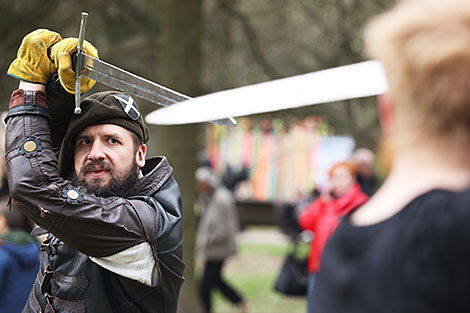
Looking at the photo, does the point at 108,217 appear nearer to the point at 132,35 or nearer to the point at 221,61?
the point at 132,35

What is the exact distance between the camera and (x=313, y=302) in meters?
1.34

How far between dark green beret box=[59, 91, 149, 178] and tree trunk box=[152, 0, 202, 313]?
4.72m

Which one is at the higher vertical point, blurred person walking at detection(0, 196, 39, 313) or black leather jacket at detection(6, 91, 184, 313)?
black leather jacket at detection(6, 91, 184, 313)

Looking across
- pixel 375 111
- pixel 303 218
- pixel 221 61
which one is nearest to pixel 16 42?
pixel 303 218

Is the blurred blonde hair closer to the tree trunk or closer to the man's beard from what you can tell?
the man's beard

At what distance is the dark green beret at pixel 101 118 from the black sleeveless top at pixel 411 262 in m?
1.48

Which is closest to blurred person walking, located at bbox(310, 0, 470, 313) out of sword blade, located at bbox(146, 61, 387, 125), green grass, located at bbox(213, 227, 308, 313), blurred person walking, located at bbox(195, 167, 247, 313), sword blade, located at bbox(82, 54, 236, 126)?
sword blade, located at bbox(146, 61, 387, 125)

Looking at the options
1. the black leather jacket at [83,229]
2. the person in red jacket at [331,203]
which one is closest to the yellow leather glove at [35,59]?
the black leather jacket at [83,229]

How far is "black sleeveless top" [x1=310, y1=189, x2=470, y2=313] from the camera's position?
Answer: 3.50 feet

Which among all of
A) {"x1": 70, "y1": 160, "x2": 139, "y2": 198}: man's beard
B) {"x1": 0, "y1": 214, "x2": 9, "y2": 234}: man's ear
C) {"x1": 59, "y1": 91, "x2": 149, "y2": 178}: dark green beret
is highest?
{"x1": 59, "y1": 91, "x2": 149, "y2": 178}: dark green beret

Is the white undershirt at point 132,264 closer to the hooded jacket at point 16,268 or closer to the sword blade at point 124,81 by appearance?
the sword blade at point 124,81

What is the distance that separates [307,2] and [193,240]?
4907 mm

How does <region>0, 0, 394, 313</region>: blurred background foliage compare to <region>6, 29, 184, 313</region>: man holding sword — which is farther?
<region>0, 0, 394, 313</region>: blurred background foliage

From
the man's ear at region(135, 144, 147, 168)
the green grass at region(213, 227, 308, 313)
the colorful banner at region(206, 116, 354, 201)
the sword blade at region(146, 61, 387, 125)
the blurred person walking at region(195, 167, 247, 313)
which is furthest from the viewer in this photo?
the colorful banner at region(206, 116, 354, 201)
